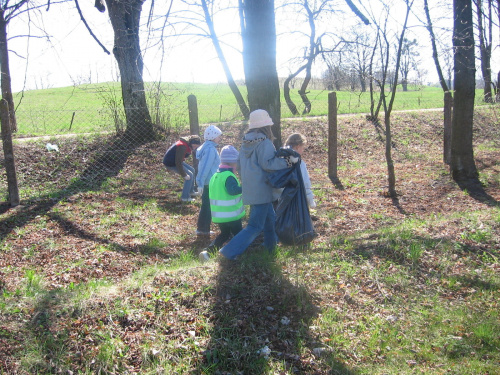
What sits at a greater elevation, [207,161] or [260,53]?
[260,53]

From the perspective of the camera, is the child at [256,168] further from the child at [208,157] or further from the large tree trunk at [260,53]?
the large tree trunk at [260,53]

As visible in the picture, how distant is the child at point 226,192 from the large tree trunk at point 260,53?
1.60 m

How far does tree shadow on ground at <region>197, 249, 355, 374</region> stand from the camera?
303 cm

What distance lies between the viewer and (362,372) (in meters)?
3.01

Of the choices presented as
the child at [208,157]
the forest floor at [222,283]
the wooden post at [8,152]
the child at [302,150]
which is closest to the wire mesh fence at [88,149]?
the forest floor at [222,283]

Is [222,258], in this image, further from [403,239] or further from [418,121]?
[418,121]

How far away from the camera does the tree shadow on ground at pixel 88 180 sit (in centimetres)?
654

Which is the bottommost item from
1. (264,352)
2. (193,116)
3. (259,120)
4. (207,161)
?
(264,352)

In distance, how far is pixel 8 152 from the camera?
7.05 m

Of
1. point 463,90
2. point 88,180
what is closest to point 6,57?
point 88,180

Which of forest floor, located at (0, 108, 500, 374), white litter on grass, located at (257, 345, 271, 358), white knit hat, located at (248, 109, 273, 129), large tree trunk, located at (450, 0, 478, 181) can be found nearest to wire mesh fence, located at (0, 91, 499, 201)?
forest floor, located at (0, 108, 500, 374)

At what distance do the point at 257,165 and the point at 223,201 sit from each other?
697 mm

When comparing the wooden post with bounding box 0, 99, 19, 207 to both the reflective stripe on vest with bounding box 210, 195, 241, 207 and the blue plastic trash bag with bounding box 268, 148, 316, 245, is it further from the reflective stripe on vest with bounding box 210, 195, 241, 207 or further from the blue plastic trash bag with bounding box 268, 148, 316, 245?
the blue plastic trash bag with bounding box 268, 148, 316, 245

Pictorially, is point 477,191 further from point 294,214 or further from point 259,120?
point 259,120
